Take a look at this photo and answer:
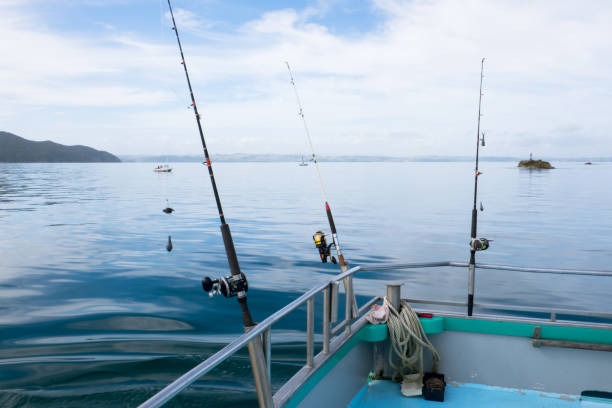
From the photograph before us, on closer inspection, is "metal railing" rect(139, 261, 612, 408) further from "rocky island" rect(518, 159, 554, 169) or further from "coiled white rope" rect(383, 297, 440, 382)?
"rocky island" rect(518, 159, 554, 169)

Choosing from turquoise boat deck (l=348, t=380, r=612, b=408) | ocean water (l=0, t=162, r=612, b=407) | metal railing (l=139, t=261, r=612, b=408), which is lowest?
ocean water (l=0, t=162, r=612, b=407)

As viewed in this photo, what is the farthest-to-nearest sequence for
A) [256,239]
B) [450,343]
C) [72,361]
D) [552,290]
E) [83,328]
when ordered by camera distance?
[256,239] → [552,290] → [83,328] → [72,361] → [450,343]

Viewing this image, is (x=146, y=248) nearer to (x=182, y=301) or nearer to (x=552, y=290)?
(x=182, y=301)

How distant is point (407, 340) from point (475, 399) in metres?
0.87

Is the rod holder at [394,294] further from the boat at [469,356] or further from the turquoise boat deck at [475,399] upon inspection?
the turquoise boat deck at [475,399]

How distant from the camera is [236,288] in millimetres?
3223

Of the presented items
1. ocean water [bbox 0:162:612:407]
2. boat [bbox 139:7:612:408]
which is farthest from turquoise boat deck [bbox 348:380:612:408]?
ocean water [bbox 0:162:612:407]

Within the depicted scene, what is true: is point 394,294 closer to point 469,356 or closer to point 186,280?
point 469,356

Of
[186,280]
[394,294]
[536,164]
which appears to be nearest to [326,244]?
[394,294]

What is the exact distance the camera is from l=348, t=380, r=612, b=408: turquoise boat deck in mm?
4430

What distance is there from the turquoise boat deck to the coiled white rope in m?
0.27

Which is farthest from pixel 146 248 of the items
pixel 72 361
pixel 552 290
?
pixel 552 290

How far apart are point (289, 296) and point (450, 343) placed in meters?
6.34

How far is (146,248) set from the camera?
57.0 feet
